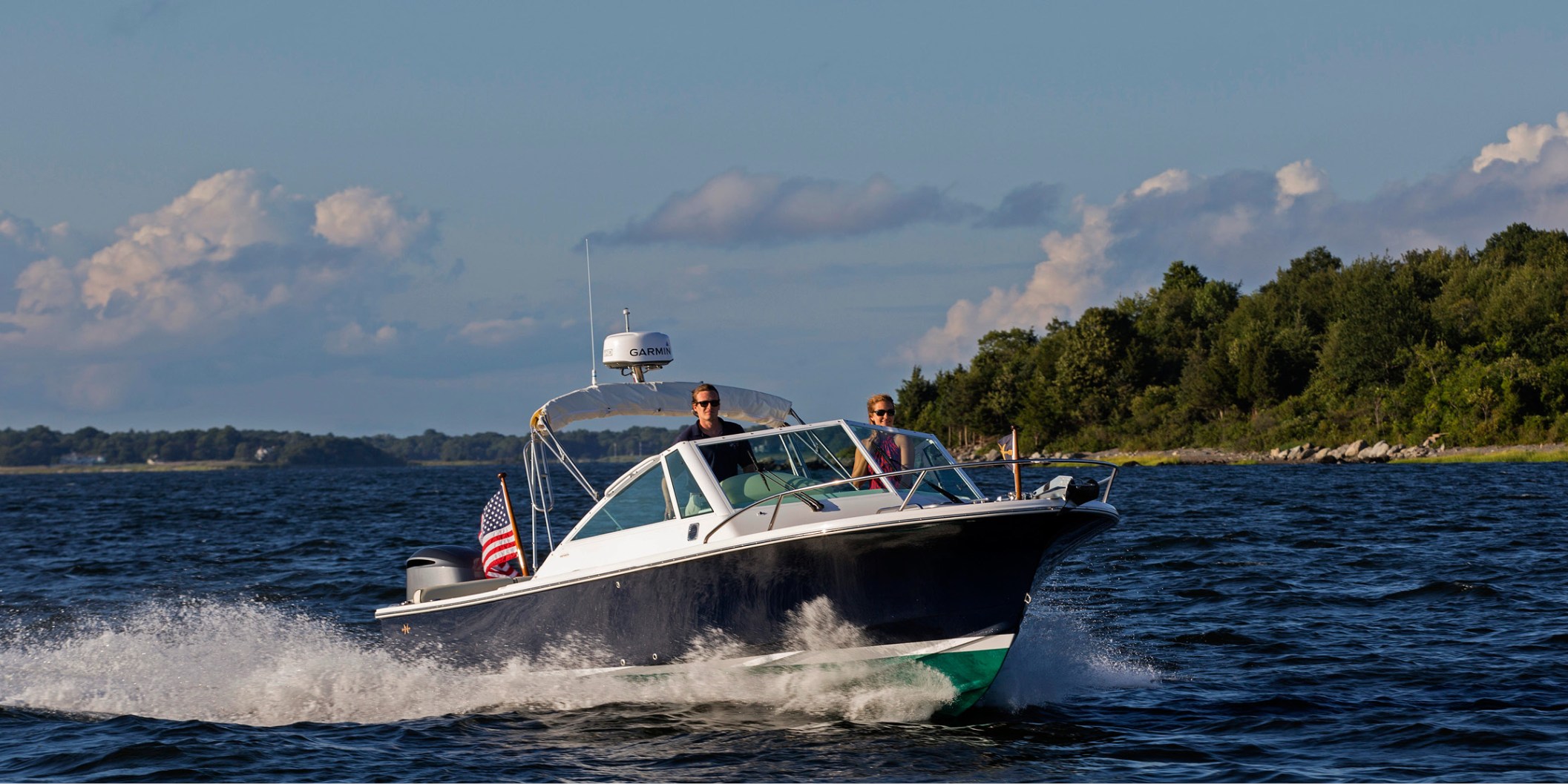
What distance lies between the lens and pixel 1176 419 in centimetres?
8044

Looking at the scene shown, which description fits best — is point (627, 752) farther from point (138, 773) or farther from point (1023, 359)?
point (1023, 359)

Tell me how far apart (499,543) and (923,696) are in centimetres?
413

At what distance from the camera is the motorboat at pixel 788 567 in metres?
8.94

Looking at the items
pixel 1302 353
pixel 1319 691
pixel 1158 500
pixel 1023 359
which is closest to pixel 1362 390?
pixel 1302 353

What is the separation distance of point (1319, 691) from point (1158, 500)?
83.2ft

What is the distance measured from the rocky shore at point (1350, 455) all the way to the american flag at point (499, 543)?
41.8 metres

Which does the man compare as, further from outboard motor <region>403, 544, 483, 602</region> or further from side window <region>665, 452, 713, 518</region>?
outboard motor <region>403, 544, 483, 602</region>

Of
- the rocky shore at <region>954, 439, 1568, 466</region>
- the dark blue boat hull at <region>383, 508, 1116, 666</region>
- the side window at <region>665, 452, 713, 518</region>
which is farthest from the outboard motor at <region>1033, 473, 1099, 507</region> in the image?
the rocky shore at <region>954, 439, 1568, 466</region>

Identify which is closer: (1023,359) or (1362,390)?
(1362,390)

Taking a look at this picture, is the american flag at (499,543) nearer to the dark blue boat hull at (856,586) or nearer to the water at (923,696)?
the water at (923,696)

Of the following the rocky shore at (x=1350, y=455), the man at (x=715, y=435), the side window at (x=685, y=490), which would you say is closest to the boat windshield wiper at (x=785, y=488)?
the man at (x=715, y=435)

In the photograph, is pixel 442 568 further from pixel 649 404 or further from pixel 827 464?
pixel 827 464

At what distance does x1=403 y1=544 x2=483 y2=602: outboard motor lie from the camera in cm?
1159

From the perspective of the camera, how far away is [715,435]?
10.5 meters
